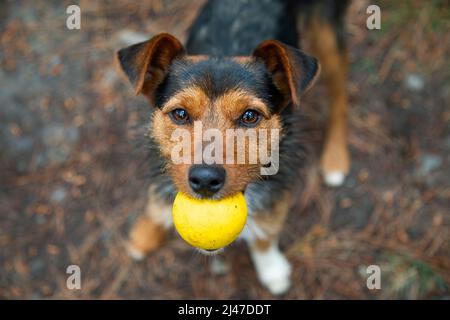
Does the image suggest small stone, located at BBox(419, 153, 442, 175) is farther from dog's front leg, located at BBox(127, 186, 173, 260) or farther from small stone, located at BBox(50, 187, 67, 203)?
small stone, located at BBox(50, 187, 67, 203)

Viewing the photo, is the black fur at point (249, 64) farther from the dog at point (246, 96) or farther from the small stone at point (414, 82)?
the small stone at point (414, 82)

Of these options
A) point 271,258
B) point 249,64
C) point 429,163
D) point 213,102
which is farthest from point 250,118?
point 429,163

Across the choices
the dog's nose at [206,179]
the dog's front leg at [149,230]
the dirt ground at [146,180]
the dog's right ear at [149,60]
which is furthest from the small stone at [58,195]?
the dog's nose at [206,179]

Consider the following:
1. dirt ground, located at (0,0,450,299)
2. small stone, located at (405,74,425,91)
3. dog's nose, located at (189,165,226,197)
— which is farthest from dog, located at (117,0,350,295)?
small stone, located at (405,74,425,91)

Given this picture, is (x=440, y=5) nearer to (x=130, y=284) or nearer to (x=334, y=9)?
(x=334, y=9)

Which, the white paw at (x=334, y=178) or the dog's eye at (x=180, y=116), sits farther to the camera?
the white paw at (x=334, y=178)

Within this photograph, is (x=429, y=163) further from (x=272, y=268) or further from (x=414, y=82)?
(x=272, y=268)
